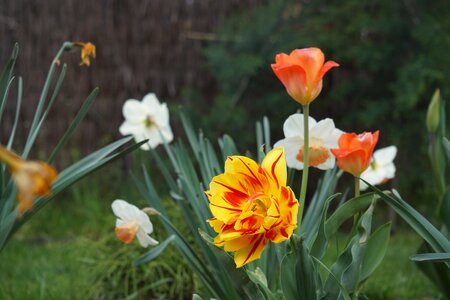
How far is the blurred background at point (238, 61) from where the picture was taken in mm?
3889

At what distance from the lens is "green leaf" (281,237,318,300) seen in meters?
1.17

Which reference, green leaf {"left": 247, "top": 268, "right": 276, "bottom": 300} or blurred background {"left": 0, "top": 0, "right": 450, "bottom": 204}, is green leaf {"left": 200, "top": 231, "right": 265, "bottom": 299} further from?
blurred background {"left": 0, "top": 0, "right": 450, "bottom": 204}

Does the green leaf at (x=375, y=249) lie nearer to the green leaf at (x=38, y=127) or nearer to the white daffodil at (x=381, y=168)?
the white daffodil at (x=381, y=168)

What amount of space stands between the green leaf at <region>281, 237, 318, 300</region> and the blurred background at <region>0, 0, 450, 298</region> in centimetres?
199

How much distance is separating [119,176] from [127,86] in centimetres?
63

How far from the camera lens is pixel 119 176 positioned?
178 inches

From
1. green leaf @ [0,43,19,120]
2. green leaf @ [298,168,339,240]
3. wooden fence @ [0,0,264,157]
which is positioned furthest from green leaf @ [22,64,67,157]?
wooden fence @ [0,0,264,157]

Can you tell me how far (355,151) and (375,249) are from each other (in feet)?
0.64

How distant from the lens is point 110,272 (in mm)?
2125

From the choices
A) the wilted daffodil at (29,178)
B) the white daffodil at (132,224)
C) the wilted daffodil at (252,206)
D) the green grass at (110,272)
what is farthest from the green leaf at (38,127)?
the wilted daffodil at (29,178)

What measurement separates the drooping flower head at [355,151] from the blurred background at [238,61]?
6.19ft

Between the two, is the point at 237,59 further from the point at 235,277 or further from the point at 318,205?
the point at 235,277

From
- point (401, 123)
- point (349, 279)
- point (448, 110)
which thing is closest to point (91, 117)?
point (401, 123)

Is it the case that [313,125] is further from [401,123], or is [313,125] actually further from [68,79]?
[68,79]
